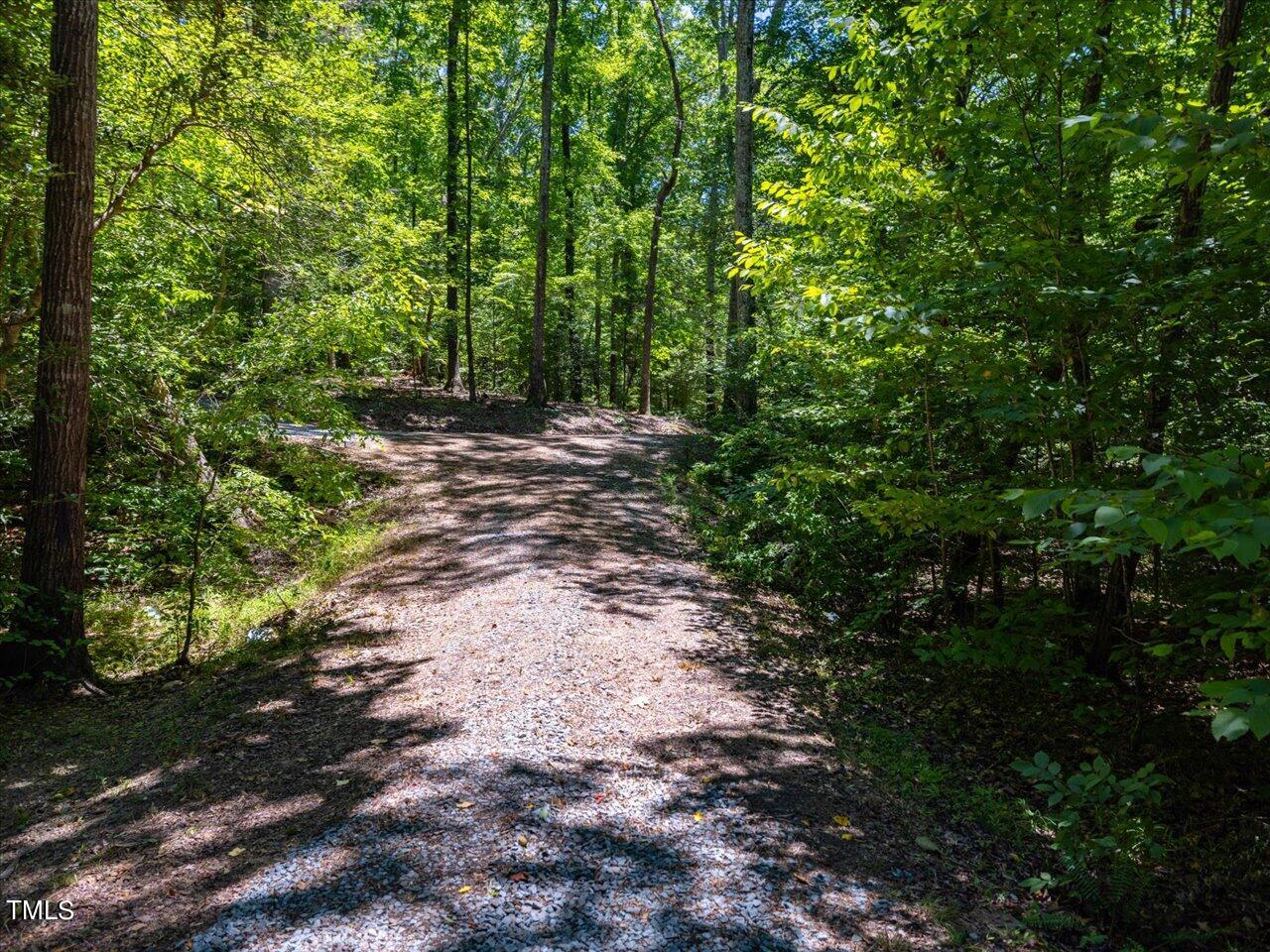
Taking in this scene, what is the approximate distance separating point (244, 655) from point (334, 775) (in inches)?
121

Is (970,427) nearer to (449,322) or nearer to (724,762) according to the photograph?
(724,762)

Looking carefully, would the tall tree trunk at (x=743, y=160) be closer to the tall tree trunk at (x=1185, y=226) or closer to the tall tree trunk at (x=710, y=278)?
the tall tree trunk at (x=710, y=278)

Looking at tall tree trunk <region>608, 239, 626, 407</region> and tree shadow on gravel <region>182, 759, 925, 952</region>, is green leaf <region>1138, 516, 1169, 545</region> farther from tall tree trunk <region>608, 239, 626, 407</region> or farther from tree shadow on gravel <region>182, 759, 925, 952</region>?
tall tree trunk <region>608, 239, 626, 407</region>

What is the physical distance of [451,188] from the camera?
18.5 metres

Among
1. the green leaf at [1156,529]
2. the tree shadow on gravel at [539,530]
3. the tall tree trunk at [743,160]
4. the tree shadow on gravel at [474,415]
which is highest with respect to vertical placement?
the tall tree trunk at [743,160]

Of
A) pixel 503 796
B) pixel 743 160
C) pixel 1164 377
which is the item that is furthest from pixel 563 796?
pixel 743 160

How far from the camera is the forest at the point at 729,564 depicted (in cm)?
292

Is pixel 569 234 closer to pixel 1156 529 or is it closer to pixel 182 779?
pixel 182 779

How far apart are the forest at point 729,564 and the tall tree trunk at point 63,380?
3cm

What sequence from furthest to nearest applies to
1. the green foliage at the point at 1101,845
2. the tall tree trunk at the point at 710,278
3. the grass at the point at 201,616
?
the tall tree trunk at the point at 710,278, the grass at the point at 201,616, the green foliage at the point at 1101,845

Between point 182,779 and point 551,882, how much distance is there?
8.21 ft

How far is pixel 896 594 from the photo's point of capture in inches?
256

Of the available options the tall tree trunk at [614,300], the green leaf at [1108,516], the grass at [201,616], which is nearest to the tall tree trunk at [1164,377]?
the green leaf at [1108,516]

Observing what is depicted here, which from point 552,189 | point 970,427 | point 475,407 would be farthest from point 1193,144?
point 552,189
